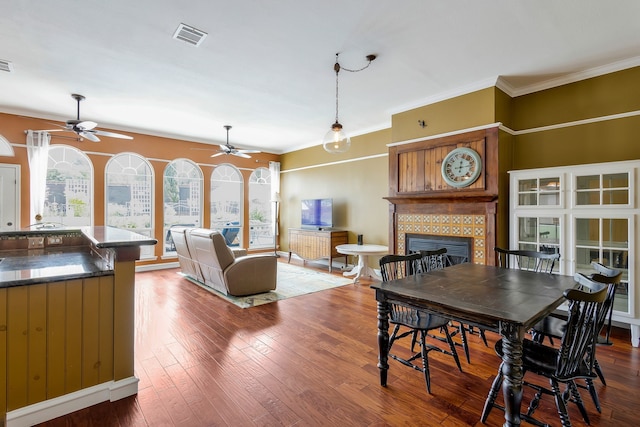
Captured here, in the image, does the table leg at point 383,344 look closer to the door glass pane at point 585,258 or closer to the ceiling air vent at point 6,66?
the door glass pane at point 585,258

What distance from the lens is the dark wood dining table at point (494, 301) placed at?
163 centimetres

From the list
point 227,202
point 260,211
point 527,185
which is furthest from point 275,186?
point 527,185

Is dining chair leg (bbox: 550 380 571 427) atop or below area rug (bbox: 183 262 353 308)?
atop

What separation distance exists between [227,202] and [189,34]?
5.23 metres

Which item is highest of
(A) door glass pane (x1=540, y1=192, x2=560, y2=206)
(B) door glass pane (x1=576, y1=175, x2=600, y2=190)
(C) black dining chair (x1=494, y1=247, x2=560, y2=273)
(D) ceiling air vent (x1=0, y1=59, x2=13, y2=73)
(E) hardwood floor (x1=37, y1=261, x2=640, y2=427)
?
(D) ceiling air vent (x1=0, y1=59, x2=13, y2=73)

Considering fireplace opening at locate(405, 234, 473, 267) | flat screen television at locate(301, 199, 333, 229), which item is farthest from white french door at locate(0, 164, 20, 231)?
fireplace opening at locate(405, 234, 473, 267)

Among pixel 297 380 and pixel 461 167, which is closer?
pixel 297 380

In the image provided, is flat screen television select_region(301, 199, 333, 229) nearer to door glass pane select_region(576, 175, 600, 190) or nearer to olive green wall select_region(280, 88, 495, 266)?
olive green wall select_region(280, 88, 495, 266)

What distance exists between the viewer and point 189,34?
9.55 feet

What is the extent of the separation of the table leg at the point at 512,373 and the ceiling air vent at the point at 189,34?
11.2ft

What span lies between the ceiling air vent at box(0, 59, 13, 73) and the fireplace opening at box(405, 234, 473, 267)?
5621 millimetres

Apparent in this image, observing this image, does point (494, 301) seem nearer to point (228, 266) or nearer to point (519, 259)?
point (519, 259)

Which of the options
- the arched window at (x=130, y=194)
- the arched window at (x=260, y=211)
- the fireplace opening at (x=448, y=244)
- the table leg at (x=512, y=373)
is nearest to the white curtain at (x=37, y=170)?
the arched window at (x=130, y=194)

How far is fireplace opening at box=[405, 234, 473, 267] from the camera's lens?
4.28m
